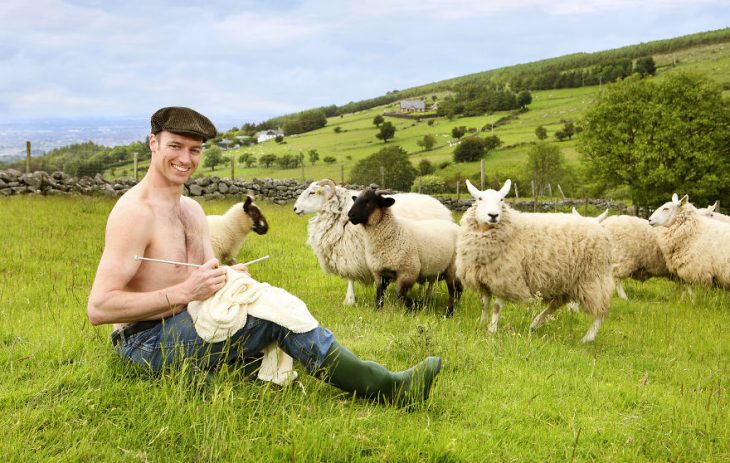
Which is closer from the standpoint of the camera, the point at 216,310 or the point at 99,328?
the point at 216,310

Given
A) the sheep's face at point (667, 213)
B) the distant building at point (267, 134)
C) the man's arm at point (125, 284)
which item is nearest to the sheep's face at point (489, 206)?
the man's arm at point (125, 284)

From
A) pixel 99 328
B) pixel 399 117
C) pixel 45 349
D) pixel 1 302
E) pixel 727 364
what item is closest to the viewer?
pixel 45 349

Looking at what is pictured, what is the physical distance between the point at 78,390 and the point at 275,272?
6742 millimetres

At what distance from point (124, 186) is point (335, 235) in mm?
13855

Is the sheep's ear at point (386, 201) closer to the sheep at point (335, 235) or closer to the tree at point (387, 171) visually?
the sheep at point (335, 235)

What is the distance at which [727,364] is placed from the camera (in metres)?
6.48

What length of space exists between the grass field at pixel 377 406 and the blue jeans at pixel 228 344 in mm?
113

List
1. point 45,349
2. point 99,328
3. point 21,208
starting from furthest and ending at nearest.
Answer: point 21,208, point 99,328, point 45,349

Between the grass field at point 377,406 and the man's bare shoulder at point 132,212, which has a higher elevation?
the man's bare shoulder at point 132,212

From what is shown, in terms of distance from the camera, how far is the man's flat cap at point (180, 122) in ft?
11.2

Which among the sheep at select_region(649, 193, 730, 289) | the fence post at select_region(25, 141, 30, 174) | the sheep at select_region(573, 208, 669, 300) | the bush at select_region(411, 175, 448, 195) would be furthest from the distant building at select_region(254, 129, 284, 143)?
the sheep at select_region(649, 193, 730, 289)

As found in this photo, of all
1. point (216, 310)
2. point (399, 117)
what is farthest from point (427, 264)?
point (399, 117)

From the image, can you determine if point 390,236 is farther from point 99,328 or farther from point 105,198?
point 105,198

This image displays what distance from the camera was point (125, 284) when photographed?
3.25 meters
